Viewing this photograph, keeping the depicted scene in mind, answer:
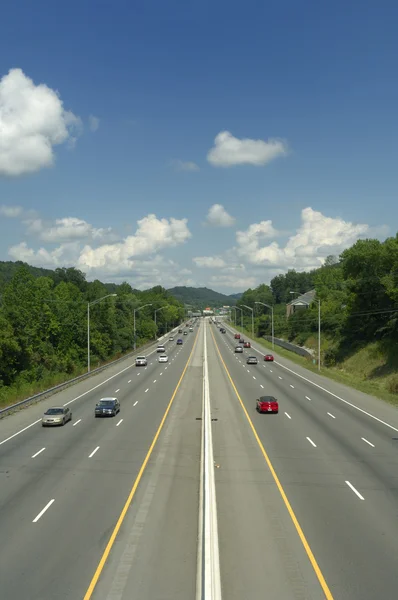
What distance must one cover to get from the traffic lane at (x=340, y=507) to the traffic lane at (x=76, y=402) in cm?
1249

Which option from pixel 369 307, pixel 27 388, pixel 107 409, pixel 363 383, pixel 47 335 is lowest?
pixel 27 388

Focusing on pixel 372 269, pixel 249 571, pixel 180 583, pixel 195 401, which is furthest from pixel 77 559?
pixel 372 269

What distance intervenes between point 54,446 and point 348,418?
18.7 metres

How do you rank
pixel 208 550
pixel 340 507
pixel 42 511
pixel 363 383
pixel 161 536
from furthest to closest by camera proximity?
pixel 363 383 < pixel 340 507 < pixel 42 511 < pixel 161 536 < pixel 208 550

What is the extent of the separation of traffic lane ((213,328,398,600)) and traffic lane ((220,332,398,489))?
8.4 inches

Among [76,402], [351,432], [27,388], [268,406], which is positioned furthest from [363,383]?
[27,388]

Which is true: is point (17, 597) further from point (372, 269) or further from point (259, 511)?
point (372, 269)

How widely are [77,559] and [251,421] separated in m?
20.7

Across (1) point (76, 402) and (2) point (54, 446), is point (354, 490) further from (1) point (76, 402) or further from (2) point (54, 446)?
(1) point (76, 402)

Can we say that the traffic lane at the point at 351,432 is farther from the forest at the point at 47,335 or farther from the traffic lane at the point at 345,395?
the forest at the point at 47,335

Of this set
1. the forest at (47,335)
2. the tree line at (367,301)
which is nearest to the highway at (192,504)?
the forest at (47,335)

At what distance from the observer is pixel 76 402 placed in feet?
138

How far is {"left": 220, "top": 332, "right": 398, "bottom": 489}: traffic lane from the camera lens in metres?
22.3

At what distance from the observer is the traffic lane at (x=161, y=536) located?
11.8 meters
